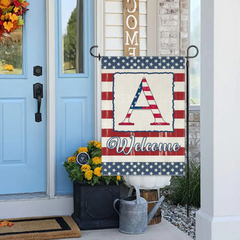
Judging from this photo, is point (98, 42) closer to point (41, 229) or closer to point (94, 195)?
point (94, 195)

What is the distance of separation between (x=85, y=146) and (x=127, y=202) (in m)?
0.75

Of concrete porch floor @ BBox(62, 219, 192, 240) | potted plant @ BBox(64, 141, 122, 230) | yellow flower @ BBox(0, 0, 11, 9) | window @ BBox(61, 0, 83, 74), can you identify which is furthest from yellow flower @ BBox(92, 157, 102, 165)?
yellow flower @ BBox(0, 0, 11, 9)

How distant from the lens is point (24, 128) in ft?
12.0

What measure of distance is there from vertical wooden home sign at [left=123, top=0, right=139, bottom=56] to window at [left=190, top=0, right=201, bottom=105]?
137 centimetres

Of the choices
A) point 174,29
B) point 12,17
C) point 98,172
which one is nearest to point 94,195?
point 98,172

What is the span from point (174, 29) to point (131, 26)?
3.76ft

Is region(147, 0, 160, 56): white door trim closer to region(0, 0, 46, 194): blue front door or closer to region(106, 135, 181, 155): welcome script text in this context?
region(0, 0, 46, 194): blue front door

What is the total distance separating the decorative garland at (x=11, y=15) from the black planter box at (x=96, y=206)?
4.81 ft

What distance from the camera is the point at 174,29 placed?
15.5 ft

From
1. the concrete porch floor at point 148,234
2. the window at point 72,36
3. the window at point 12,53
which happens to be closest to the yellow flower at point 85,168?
the concrete porch floor at point 148,234

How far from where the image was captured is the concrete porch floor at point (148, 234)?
10.2 ft

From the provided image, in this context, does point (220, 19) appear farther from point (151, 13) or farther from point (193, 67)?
A: point (193, 67)

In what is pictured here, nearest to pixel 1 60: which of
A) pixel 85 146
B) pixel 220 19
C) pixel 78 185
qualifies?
pixel 85 146

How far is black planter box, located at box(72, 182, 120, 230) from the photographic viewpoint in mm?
3326
